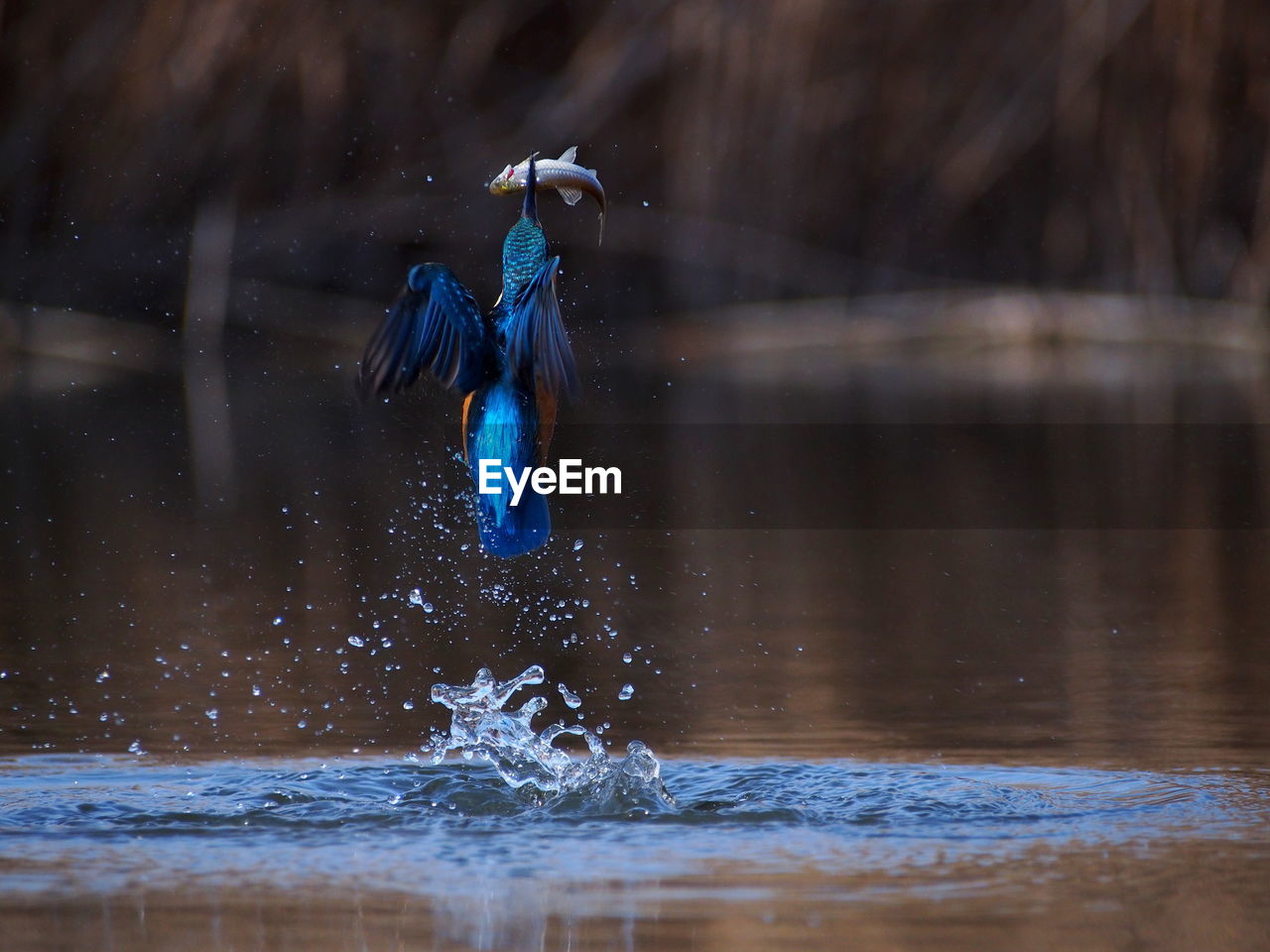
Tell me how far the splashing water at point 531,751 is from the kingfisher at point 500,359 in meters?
0.33

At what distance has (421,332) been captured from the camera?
10.7 ft

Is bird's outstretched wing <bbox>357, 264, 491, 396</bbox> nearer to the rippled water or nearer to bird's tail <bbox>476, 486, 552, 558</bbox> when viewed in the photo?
bird's tail <bbox>476, 486, 552, 558</bbox>

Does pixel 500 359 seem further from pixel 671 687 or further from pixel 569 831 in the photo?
pixel 671 687

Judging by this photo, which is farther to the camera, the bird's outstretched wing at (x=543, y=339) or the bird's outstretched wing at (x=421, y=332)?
the bird's outstretched wing at (x=421, y=332)

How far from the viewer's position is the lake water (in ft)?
8.61

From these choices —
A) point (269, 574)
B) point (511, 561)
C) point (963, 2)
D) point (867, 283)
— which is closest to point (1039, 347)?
point (867, 283)

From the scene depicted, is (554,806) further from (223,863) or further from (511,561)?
(511,561)

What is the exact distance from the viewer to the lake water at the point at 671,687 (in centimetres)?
262

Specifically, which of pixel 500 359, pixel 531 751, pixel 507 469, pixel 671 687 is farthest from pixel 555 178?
pixel 671 687

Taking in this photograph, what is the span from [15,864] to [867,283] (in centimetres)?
916

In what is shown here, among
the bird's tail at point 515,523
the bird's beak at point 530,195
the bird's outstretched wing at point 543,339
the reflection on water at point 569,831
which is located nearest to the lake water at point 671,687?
the reflection on water at point 569,831

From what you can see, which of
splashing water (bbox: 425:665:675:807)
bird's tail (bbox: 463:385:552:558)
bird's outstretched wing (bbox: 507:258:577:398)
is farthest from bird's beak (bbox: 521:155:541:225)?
splashing water (bbox: 425:665:675:807)

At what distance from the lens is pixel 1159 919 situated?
254 centimetres

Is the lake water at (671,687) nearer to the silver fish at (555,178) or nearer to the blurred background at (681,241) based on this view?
the blurred background at (681,241)
